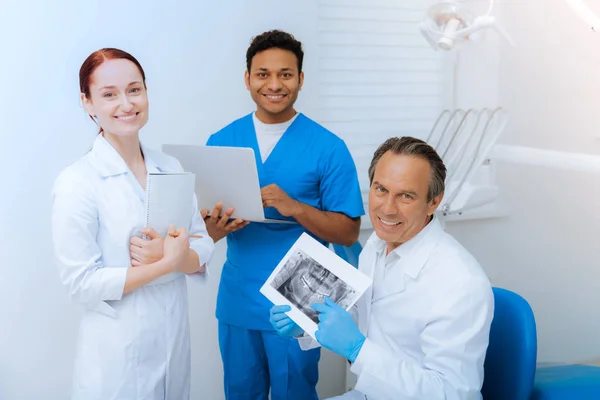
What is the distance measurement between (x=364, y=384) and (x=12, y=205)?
1.35m

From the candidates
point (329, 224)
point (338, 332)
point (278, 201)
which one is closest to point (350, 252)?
point (329, 224)

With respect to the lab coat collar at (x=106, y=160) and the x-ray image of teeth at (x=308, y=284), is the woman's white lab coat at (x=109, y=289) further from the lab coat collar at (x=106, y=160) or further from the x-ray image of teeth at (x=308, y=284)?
the x-ray image of teeth at (x=308, y=284)

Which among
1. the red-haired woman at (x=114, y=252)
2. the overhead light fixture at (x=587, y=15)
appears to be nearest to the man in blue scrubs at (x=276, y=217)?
the red-haired woman at (x=114, y=252)

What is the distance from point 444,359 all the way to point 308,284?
14.0 inches

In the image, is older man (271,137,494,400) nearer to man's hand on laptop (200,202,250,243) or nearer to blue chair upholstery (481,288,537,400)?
blue chair upholstery (481,288,537,400)

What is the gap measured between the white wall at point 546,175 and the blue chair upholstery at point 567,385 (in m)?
1.17

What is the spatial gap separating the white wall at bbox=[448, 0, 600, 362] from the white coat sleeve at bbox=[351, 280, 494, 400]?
141 cm

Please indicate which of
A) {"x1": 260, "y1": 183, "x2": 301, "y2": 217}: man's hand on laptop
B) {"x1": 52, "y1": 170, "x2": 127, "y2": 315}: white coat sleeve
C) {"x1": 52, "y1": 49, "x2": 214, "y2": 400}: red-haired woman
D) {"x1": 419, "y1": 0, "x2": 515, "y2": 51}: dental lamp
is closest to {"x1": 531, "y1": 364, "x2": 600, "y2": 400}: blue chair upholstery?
{"x1": 260, "y1": 183, "x2": 301, "y2": 217}: man's hand on laptop

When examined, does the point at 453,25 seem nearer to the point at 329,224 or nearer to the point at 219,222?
the point at 329,224

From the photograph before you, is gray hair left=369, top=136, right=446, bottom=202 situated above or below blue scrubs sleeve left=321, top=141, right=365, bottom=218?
above

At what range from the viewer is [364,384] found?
139 centimetres

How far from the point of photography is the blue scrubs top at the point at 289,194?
1.97 m

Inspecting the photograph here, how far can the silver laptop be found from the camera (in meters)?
1.72

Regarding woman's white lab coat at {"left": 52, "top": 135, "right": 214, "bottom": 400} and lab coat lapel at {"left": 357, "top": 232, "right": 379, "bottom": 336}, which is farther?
lab coat lapel at {"left": 357, "top": 232, "right": 379, "bottom": 336}
